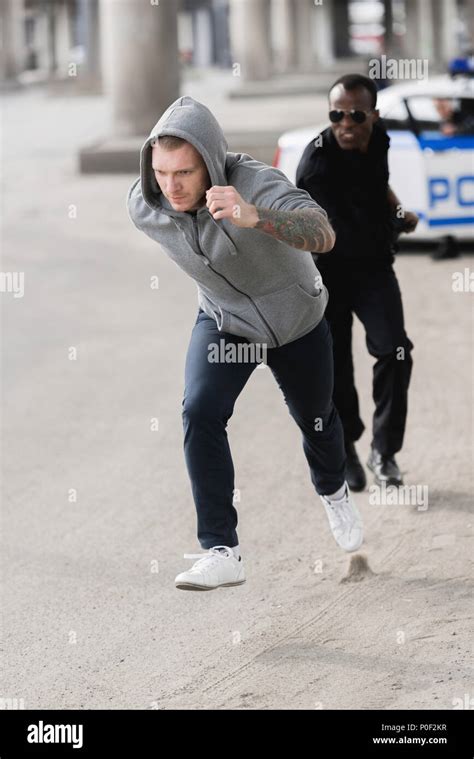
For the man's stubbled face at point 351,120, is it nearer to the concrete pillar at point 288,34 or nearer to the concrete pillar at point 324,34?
the concrete pillar at point 288,34

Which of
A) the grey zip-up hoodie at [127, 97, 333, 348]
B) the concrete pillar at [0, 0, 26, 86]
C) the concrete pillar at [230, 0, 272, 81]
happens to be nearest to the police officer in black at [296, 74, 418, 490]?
the grey zip-up hoodie at [127, 97, 333, 348]

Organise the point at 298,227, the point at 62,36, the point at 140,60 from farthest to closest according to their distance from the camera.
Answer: the point at 62,36 → the point at 140,60 → the point at 298,227

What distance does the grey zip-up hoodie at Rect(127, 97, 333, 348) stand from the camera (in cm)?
425

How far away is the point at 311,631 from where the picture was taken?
482cm

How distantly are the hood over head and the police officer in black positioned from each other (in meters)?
1.35

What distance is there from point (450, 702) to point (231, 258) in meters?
1.59

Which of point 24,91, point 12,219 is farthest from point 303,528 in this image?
point 24,91

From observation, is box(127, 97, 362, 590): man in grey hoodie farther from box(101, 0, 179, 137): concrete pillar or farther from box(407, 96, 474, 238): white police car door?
box(101, 0, 179, 137): concrete pillar

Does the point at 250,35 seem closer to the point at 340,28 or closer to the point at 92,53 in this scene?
the point at 92,53

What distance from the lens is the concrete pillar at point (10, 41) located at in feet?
176

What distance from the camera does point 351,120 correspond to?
5.60m

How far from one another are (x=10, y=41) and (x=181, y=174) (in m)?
52.6

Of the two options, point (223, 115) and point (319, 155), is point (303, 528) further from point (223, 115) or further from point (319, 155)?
point (223, 115)

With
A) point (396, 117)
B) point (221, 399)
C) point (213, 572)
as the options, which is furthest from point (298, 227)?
point (396, 117)
